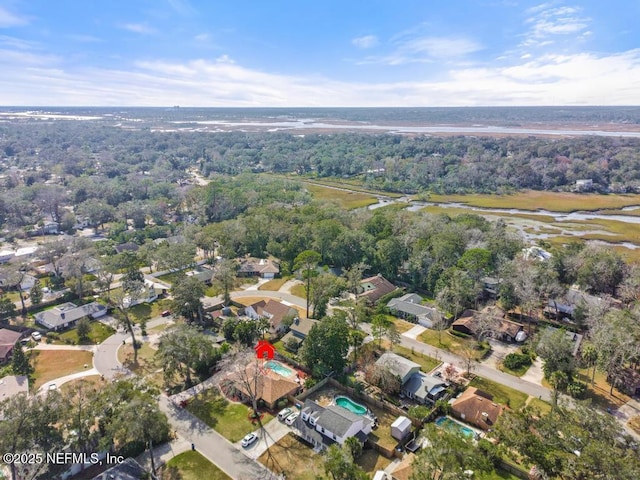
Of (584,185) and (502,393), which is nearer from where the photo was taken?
(502,393)

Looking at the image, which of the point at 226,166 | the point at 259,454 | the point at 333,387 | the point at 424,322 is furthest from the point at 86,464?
the point at 226,166

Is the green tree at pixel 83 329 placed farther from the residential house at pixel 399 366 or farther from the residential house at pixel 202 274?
the residential house at pixel 399 366

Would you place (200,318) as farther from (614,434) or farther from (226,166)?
(226,166)

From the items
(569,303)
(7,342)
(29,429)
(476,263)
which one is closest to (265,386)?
(29,429)

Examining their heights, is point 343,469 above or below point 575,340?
above

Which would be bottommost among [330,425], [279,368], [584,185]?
[279,368]

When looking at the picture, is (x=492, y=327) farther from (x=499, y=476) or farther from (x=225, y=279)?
(x=225, y=279)

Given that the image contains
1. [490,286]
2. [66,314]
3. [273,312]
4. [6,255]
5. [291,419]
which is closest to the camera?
[291,419]
